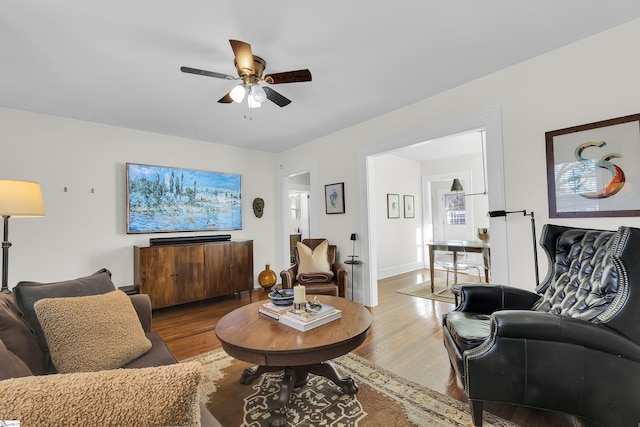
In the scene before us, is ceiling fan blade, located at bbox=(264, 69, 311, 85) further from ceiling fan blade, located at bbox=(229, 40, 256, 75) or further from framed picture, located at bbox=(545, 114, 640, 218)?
framed picture, located at bbox=(545, 114, 640, 218)

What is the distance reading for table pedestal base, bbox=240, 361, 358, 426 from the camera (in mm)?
1668

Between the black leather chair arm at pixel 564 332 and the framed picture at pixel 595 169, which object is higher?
the framed picture at pixel 595 169

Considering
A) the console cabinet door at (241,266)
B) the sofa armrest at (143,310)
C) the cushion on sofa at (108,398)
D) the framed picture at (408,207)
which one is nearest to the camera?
the cushion on sofa at (108,398)

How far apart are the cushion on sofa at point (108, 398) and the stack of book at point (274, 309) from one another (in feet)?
4.84

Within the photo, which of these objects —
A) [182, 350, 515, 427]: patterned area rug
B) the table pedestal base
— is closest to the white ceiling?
the table pedestal base

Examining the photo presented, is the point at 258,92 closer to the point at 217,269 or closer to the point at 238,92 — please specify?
the point at 238,92

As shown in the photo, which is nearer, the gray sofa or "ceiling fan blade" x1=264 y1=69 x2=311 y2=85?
the gray sofa

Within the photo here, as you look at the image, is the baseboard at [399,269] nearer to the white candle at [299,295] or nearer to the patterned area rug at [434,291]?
the patterned area rug at [434,291]

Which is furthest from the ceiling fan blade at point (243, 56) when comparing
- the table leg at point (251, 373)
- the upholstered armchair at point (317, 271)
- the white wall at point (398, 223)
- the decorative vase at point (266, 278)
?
the white wall at point (398, 223)

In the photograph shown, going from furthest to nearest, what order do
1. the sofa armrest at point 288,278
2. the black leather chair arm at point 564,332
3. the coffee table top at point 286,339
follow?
the sofa armrest at point 288,278, the coffee table top at point 286,339, the black leather chair arm at point 564,332

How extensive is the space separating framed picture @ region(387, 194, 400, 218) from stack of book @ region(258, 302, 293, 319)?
418 cm

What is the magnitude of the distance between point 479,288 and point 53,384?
2.33 meters

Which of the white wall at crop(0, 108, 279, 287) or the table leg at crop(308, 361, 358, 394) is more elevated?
the white wall at crop(0, 108, 279, 287)

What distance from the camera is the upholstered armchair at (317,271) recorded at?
3.60 m
